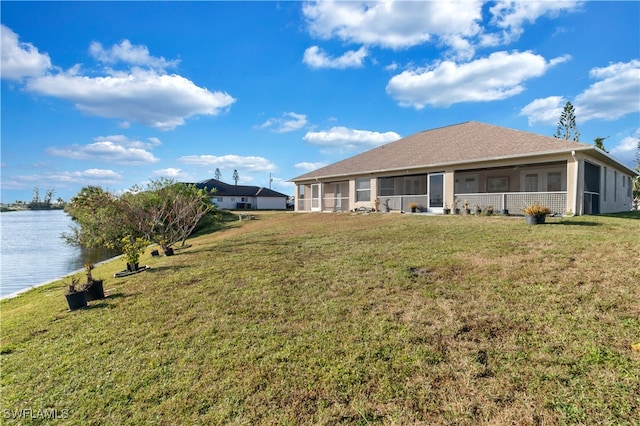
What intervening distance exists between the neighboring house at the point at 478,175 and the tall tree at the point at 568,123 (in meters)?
20.4

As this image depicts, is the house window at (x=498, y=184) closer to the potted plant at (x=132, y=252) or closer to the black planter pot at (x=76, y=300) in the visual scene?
the potted plant at (x=132, y=252)

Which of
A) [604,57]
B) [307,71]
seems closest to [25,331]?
[307,71]

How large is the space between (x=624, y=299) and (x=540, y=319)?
56.1 inches

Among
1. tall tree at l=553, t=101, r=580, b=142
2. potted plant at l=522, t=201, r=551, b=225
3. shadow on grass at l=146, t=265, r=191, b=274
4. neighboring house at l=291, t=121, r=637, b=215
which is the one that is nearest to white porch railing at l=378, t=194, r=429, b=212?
neighboring house at l=291, t=121, r=637, b=215


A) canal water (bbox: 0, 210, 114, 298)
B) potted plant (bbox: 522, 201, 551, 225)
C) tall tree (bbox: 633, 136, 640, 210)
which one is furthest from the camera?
tall tree (bbox: 633, 136, 640, 210)

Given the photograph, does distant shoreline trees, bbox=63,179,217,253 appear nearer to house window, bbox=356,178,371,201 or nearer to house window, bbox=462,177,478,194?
house window, bbox=356,178,371,201

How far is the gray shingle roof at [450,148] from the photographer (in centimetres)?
1328

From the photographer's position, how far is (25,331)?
16.5 ft

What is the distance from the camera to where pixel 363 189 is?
67.7 feet

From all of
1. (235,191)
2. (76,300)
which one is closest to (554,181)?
(76,300)

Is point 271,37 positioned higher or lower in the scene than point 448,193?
higher

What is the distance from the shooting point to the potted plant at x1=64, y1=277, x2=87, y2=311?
589 centimetres

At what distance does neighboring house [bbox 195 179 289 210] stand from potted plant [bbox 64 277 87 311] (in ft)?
144

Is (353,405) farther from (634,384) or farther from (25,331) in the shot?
(25,331)
